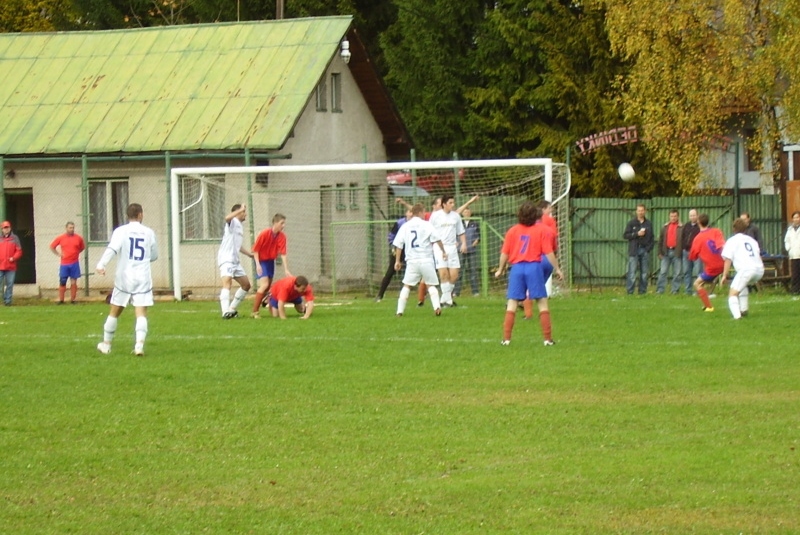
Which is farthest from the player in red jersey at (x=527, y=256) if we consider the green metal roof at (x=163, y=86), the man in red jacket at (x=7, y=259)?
the man in red jacket at (x=7, y=259)

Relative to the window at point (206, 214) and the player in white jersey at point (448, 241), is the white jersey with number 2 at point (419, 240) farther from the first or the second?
the window at point (206, 214)

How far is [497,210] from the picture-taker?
1231 inches

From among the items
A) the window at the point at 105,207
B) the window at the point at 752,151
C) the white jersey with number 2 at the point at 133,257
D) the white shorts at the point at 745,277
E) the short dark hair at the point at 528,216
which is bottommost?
the white shorts at the point at 745,277

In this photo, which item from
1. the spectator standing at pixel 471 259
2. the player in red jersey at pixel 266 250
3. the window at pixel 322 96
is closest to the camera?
the player in red jersey at pixel 266 250

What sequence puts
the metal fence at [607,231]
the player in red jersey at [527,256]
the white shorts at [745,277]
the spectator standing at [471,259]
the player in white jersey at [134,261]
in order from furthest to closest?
the metal fence at [607,231] → the spectator standing at [471,259] → the white shorts at [745,277] → the player in red jersey at [527,256] → the player in white jersey at [134,261]

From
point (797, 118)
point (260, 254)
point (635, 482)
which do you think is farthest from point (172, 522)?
point (797, 118)

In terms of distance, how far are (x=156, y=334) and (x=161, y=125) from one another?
44.1ft

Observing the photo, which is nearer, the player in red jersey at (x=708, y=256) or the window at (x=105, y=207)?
the player in red jersey at (x=708, y=256)

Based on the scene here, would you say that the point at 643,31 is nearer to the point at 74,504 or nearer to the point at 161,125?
the point at 161,125

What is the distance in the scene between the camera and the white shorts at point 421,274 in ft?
70.6

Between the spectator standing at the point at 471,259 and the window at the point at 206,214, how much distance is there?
19.2 ft

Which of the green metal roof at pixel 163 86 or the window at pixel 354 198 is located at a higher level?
the green metal roof at pixel 163 86

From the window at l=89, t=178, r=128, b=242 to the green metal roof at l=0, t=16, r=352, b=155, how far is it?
110cm

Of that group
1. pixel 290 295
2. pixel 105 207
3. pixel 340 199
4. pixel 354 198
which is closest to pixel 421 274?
pixel 290 295
